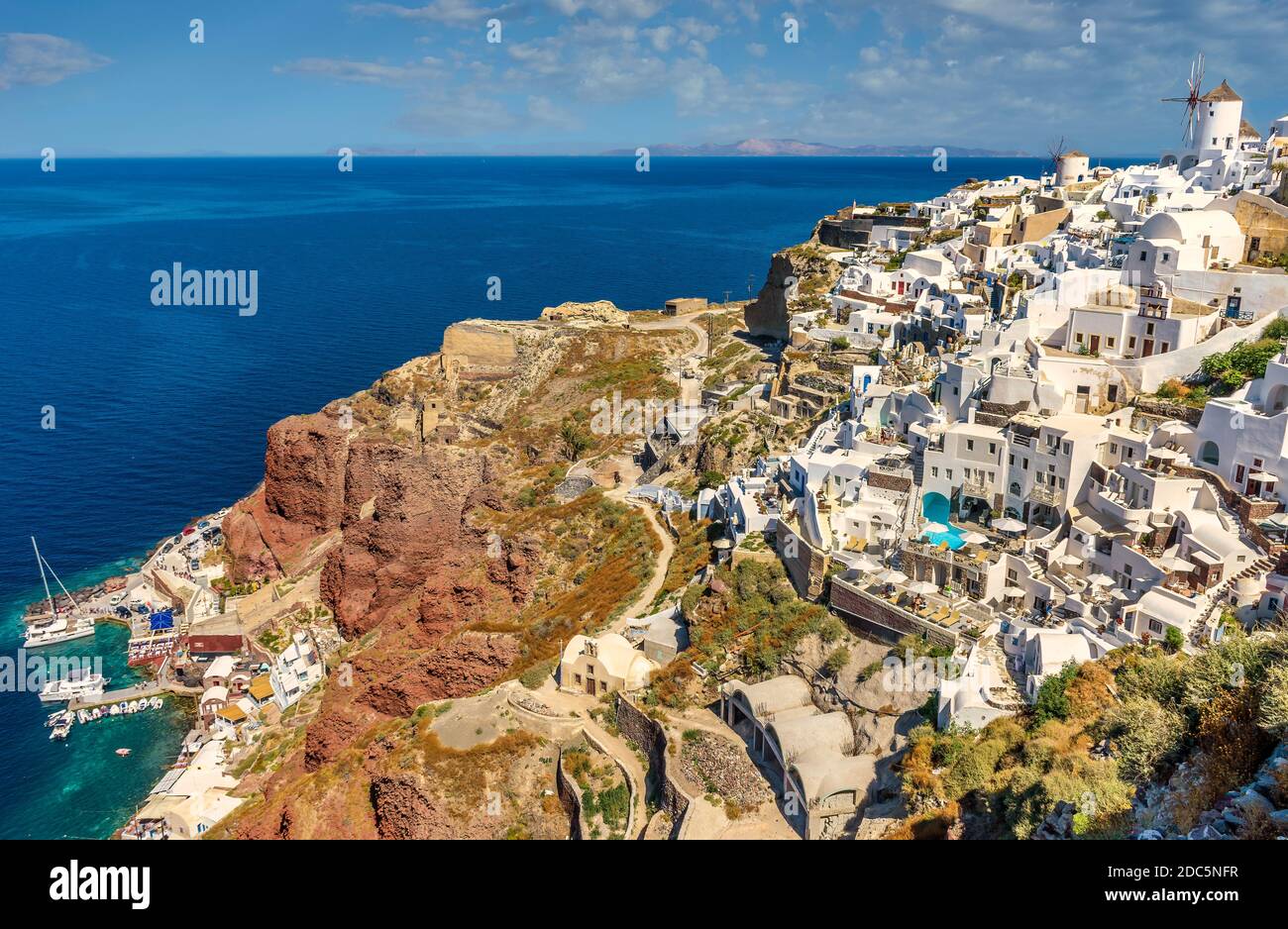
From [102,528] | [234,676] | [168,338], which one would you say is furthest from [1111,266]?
[168,338]

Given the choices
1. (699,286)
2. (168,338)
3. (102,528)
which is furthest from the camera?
(699,286)

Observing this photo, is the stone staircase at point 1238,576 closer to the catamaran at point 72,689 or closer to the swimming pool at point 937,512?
the swimming pool at point 937,512

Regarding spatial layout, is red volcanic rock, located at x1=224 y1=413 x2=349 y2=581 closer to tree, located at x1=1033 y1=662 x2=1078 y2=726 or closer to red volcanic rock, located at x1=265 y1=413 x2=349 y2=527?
red volcanic rock, located at x1=265 y1=413 x2=349 y2=527

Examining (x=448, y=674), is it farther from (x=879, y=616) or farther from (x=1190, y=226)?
(x=1190, y=226)

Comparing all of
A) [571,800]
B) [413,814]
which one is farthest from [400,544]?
[571,800]

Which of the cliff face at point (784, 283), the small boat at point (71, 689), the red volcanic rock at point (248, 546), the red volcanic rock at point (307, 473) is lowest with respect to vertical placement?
the small boat at point (71, 689)

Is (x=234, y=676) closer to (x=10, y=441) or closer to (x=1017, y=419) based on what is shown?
(x=1017, y=419)

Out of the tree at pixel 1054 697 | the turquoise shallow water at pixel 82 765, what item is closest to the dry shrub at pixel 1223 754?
the tree at pixel 1054 697
